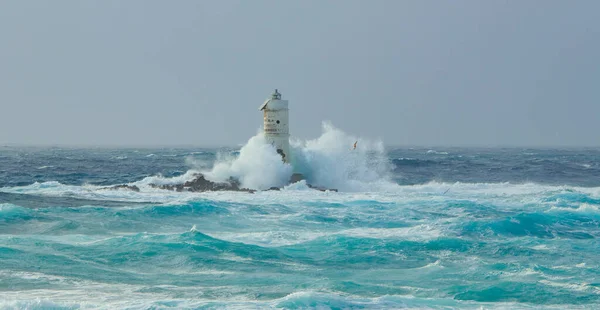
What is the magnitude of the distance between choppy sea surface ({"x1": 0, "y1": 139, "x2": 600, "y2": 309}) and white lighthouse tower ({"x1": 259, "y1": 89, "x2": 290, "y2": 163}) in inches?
120

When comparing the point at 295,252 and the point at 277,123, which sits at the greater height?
the point at 277,123

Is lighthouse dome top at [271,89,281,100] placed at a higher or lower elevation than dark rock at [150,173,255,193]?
higher

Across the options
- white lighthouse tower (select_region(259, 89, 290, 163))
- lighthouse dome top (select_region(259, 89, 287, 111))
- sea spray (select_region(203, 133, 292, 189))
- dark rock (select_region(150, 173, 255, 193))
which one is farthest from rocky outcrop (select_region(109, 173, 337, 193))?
lighthouse dome top (select_region(259, 89, 287, 111))

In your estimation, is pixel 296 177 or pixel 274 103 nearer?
pixel 274 103

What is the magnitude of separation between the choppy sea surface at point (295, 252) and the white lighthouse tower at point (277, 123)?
3052 millimetres

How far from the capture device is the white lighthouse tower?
28078 mm

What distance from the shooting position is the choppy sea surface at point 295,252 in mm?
10633

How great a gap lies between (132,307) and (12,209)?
35.6 ft

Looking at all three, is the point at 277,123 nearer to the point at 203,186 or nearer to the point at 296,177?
the point at 296,177

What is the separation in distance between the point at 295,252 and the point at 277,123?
14.3 meters

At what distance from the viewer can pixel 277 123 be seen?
28344 millimetres

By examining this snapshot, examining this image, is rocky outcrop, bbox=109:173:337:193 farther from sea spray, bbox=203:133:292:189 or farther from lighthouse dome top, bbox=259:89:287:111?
lighthouse dome top, bbox=259:89:287:111

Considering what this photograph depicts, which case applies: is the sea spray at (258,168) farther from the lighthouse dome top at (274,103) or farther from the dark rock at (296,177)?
the lighthouse dome top at (274,103)

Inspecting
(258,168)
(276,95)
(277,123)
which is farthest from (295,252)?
(276,95)
